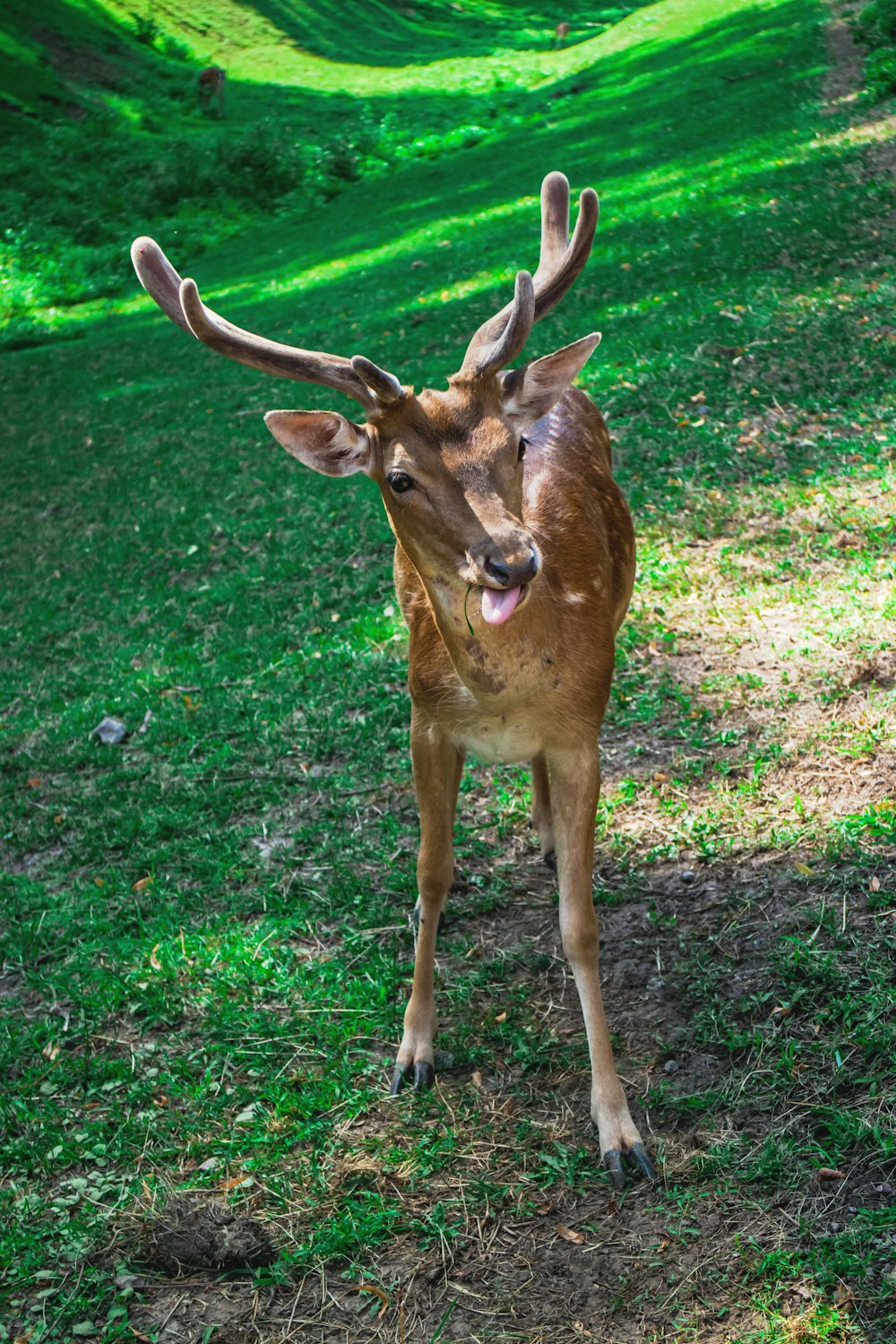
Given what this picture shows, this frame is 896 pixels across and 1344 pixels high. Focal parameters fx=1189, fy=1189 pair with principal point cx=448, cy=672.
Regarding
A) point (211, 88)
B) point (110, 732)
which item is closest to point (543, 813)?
point (110, 732)

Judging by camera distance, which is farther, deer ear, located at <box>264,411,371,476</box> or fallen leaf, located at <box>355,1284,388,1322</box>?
deer ear, located at <box>264,411,371,476</box>

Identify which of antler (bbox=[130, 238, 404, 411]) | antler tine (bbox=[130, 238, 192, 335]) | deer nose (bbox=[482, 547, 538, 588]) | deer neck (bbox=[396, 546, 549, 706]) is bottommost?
deer neck (bbox=[396, 546, 549, 706])

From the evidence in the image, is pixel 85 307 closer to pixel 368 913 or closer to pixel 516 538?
pixel 368 913

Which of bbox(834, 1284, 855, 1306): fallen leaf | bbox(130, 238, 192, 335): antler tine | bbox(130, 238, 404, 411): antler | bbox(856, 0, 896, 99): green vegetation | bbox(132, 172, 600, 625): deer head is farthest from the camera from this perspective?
bbox(856, 0, 896, 99): green vegetation

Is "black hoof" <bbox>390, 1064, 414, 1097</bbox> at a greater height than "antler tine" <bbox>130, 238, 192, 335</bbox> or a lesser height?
lesser

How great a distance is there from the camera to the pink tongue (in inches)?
118

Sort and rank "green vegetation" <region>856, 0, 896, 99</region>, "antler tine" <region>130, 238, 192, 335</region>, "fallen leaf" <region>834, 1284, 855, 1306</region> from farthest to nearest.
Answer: "green vegetation" <region>856, 0, 896, 99</region> → "antler tine" <region>130, 238, 192, 335</region> → "fallen leaf" <region>834, 1284, 855, 1306</region>

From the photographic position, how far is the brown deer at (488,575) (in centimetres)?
318

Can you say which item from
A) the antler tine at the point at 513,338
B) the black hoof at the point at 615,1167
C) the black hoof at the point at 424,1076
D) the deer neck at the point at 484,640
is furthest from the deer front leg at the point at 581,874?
the antler tine at the point at 513,338

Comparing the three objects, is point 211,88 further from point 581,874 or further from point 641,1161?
point 641,1161

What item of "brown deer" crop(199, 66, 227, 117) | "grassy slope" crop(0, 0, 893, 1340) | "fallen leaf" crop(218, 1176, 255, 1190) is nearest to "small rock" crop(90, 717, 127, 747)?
"grassy slope" crop(0, 0, 893, 1340)

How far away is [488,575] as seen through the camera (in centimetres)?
297

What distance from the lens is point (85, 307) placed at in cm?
1794

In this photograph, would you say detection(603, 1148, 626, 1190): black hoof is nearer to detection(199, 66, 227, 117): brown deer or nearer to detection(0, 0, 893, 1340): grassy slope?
detection(0, 0, 893, 1340): grassy slope
